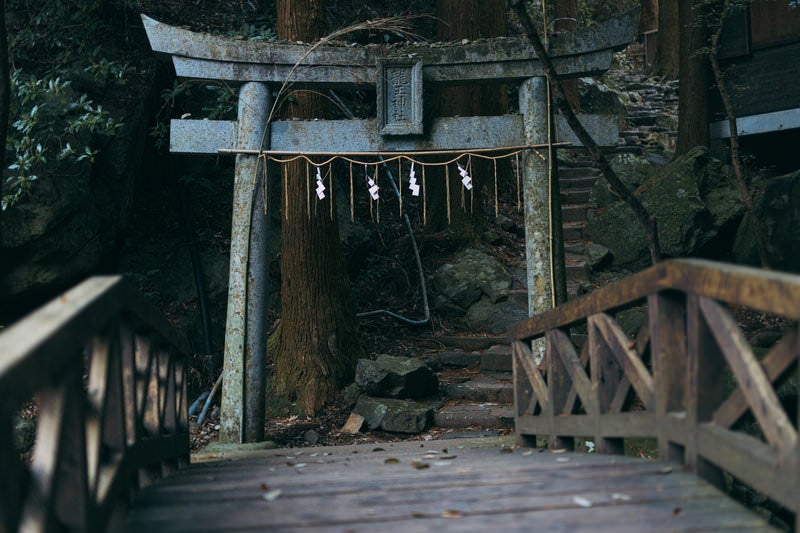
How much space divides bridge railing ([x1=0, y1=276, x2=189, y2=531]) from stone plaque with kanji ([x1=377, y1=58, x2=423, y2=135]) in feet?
12.3

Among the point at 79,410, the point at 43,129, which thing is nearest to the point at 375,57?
the point at 43,129

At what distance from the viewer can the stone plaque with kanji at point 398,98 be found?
686 centimetres

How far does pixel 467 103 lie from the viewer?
446 inches

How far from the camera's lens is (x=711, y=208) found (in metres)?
11.4

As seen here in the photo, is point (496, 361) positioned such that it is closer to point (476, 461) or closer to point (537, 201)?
point (537, 201)

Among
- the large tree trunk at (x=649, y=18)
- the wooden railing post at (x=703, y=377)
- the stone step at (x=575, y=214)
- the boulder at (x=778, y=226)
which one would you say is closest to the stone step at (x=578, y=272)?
the stone step at (x=575, y=214)

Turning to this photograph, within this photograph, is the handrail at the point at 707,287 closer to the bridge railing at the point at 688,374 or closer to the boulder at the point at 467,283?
the bridge railing at the point at 688,374

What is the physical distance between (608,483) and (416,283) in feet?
27.4

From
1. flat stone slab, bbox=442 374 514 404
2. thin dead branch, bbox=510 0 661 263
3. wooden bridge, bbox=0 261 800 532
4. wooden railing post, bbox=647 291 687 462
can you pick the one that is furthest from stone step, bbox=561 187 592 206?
wooden railing post, bbox=647 291 687 462

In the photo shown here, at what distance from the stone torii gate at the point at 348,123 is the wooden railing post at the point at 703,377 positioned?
161 inches

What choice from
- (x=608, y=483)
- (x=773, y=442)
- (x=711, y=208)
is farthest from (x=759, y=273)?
(x=711, y=208)

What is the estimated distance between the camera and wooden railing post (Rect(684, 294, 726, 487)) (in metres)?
2.68

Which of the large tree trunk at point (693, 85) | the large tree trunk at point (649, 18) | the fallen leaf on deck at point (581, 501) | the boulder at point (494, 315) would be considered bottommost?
the fallen leaf on deck at point (581, 501)

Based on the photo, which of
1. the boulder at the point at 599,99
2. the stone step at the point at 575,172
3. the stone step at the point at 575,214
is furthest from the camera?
the boulder at the point at 599,99
